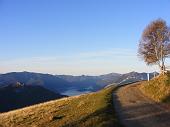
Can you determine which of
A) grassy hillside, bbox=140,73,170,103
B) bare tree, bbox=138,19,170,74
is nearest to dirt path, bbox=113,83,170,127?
grassy hillside, bbox=140,73,170,103

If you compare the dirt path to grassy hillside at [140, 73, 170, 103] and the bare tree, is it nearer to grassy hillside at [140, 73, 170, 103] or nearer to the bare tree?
grassy hillside at [140, 73, 170, 103]

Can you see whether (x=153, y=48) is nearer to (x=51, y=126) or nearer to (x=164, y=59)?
(x=164, y=59)

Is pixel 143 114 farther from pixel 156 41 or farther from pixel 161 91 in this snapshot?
pixel 156 41

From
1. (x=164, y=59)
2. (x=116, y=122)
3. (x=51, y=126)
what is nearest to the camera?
(x=116, y=122)

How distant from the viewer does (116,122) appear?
23562 mm

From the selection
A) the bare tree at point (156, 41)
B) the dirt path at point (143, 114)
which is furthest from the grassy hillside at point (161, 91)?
the bare tree at point (156, 41)

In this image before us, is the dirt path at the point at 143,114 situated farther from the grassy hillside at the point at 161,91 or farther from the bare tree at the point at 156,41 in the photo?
the bare tree at the point at 156,41

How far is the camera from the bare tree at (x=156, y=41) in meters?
73.7

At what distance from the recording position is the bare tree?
242ft

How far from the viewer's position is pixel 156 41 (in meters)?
74.8

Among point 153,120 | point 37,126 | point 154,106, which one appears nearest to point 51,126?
point 37,126

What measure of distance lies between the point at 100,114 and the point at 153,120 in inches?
169

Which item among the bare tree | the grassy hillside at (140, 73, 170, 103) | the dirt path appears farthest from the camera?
the bare tree

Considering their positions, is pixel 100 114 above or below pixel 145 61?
below
